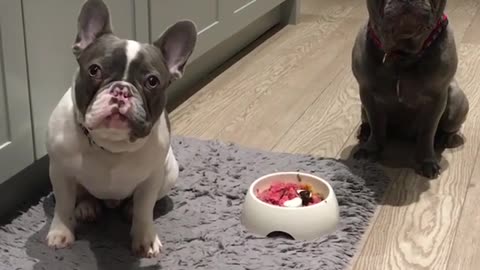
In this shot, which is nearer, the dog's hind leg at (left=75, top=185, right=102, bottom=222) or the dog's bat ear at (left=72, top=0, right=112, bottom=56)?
the dog's bat ear at (left=72, top=0, right=112, bottom=56)

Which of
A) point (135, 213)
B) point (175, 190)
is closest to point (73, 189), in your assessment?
point (135, 213)

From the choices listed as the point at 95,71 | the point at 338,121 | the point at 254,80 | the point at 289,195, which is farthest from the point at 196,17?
the point at 95,71

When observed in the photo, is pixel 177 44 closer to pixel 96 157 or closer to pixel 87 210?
pixel 96 157

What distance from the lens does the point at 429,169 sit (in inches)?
92.1

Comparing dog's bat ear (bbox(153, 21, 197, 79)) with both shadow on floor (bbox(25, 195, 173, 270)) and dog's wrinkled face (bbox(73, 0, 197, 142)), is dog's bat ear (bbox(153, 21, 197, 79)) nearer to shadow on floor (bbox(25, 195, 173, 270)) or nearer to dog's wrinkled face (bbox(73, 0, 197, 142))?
dog's wrinkled face (bbox(73, 0, 197, 142))

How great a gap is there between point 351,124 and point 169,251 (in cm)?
105

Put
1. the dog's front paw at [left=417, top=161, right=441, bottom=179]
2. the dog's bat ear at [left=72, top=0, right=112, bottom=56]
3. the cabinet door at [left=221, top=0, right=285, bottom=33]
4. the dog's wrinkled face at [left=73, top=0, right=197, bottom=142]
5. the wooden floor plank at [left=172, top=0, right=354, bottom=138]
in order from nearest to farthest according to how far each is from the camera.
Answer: the dog's wrinkled face at [left=73, top=0, right=197, bottom=142] → the dog's bat ear at [left=72, top=0, right=112, bottom=56] → the dog's front paw at [left=417, top=161, right=441, bottom=179] → the wooden floor plank at [left=172, top=0, right=354, bottom=138] → the cabinet door at [left=221, top=0, right=285, bottom=33]

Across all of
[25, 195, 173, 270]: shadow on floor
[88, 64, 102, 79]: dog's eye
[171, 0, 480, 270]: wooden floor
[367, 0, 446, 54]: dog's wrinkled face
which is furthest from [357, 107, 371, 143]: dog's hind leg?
Result: [88, 64, 102, 79]: dog's eye

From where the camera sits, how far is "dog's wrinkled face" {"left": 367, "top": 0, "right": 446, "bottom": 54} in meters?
Answer: 2.07

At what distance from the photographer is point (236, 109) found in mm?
2857

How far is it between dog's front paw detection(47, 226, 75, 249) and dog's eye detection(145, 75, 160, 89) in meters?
0.46

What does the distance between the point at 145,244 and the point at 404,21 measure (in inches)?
34.0

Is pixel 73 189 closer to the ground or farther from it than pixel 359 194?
farther from it

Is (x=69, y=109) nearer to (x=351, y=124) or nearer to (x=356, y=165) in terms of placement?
(x=356, y=165)
